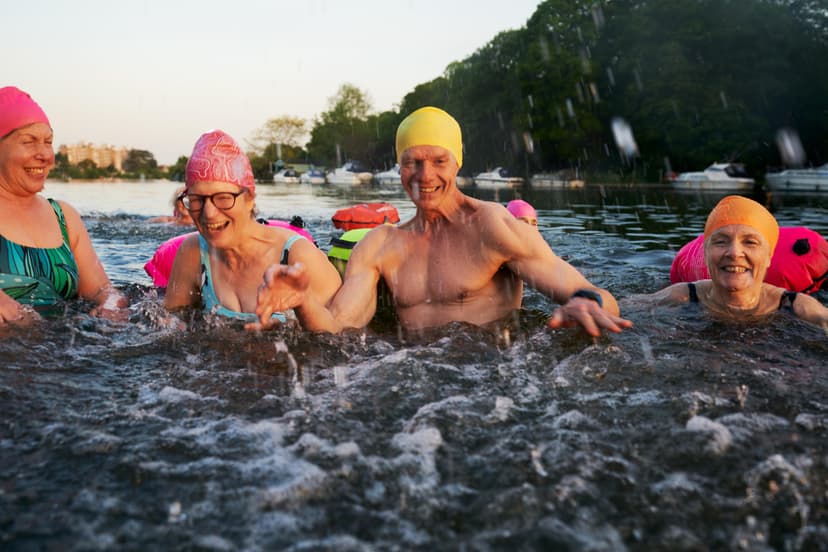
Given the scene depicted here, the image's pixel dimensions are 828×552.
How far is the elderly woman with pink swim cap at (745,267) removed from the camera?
6.12 m

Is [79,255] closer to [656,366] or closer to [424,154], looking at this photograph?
[424,154]

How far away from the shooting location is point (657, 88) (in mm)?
51594

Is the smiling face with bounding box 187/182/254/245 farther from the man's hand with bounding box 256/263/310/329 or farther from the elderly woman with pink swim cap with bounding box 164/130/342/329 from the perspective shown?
the man's hand with bounding box 256/263/310/329

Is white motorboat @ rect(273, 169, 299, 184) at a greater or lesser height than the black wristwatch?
greater

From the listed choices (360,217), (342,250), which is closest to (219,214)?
(342,250)

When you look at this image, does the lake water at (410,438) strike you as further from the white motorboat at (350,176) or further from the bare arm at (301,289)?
the white motorboat at (350,176)

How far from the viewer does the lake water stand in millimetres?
2639

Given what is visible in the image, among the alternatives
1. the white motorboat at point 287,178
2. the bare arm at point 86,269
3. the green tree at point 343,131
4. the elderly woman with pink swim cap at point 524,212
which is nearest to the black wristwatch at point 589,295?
the bare arm at point 86,269

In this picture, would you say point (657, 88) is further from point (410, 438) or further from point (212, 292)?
point (410, 438)

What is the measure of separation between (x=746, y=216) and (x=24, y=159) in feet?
19.8

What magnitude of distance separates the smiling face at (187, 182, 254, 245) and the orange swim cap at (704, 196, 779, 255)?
4.07m

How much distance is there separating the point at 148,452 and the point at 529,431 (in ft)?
5.95

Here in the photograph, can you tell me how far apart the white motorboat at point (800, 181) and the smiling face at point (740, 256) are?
38.2 m

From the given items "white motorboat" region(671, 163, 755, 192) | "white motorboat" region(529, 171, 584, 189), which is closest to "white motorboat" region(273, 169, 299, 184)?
"white motorboat" region(529, 171, 584, 189)
